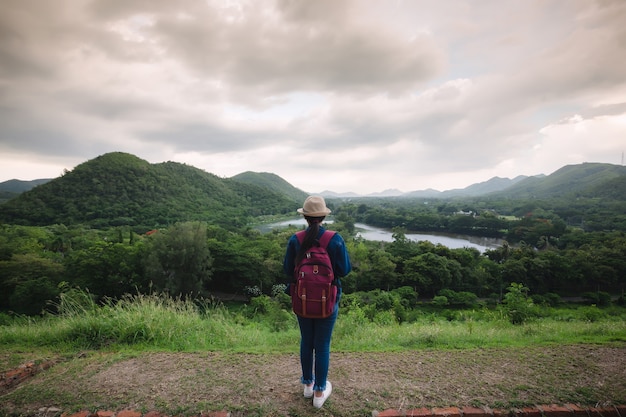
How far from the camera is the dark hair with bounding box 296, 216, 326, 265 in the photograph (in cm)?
261

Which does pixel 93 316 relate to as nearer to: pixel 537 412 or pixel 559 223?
pixel 537 412

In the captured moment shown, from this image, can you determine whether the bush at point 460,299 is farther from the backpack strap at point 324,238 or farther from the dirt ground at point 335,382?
the backpack strap at point 324,238

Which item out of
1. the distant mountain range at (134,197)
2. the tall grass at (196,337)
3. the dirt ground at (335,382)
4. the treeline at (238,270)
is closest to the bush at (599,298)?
the treeline at (238,270)

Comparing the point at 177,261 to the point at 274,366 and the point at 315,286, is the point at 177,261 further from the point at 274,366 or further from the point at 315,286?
the point at 315,286

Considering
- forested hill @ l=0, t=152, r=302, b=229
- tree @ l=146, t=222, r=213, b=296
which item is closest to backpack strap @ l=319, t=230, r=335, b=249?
tree @ l=146, t=222, r=213, b=296

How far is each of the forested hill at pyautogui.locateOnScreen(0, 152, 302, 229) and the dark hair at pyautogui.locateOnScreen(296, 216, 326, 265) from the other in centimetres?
6545

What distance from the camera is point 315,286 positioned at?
2.51m

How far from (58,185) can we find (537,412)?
3818 inches

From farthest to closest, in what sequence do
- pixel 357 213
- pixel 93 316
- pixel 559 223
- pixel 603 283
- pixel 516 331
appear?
pixel 357 213, pixel 559 223, pixel 603 283, pixel 516 331, pixel 93 316

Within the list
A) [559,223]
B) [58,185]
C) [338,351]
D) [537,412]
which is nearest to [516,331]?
[537,412]

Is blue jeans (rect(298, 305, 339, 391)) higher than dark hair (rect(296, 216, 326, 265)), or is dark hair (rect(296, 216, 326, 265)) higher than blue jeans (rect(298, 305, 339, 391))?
dark hair (rect(296, 216, 326, 265))

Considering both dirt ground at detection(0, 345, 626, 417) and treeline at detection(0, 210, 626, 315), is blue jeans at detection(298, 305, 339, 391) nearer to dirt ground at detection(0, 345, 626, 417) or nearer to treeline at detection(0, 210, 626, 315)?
dirt ground at detection(0, 345, 626, 417)

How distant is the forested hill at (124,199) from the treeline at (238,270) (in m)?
28.0

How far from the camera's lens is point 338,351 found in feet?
12.8
